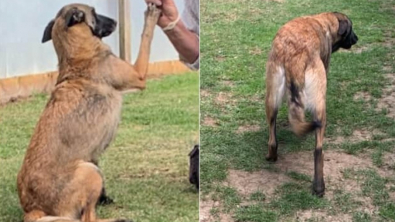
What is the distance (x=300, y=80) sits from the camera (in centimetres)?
368

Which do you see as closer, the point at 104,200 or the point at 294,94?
the point at 104,200

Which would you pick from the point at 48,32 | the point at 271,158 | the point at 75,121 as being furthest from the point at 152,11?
the point at 271,158

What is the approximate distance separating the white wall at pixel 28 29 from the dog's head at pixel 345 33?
4.39 ft

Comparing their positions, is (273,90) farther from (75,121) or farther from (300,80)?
(75,121)

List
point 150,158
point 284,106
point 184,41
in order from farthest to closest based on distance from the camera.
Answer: point 284,106 → point 150,158 → point 184,41

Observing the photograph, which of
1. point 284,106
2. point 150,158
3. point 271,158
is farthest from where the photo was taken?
point 284,106

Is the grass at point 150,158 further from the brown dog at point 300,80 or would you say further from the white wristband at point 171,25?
the brown dog at point 300,80

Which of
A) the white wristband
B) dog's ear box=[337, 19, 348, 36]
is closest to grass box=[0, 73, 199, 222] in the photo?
the white wristband

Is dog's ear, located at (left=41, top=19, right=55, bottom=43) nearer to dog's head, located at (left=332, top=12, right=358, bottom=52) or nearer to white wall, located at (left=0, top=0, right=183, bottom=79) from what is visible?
white wall, located at (left=0, top=0, right=183, bottom=79)

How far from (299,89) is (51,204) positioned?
4.57 ft

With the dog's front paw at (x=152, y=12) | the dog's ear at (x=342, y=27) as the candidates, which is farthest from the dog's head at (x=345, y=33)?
the dog's front paw at (x=152, y=12)

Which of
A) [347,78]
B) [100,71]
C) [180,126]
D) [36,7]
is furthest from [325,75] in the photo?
[36,7]

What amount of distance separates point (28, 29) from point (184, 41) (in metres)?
0.59

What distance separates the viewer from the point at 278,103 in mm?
3768
